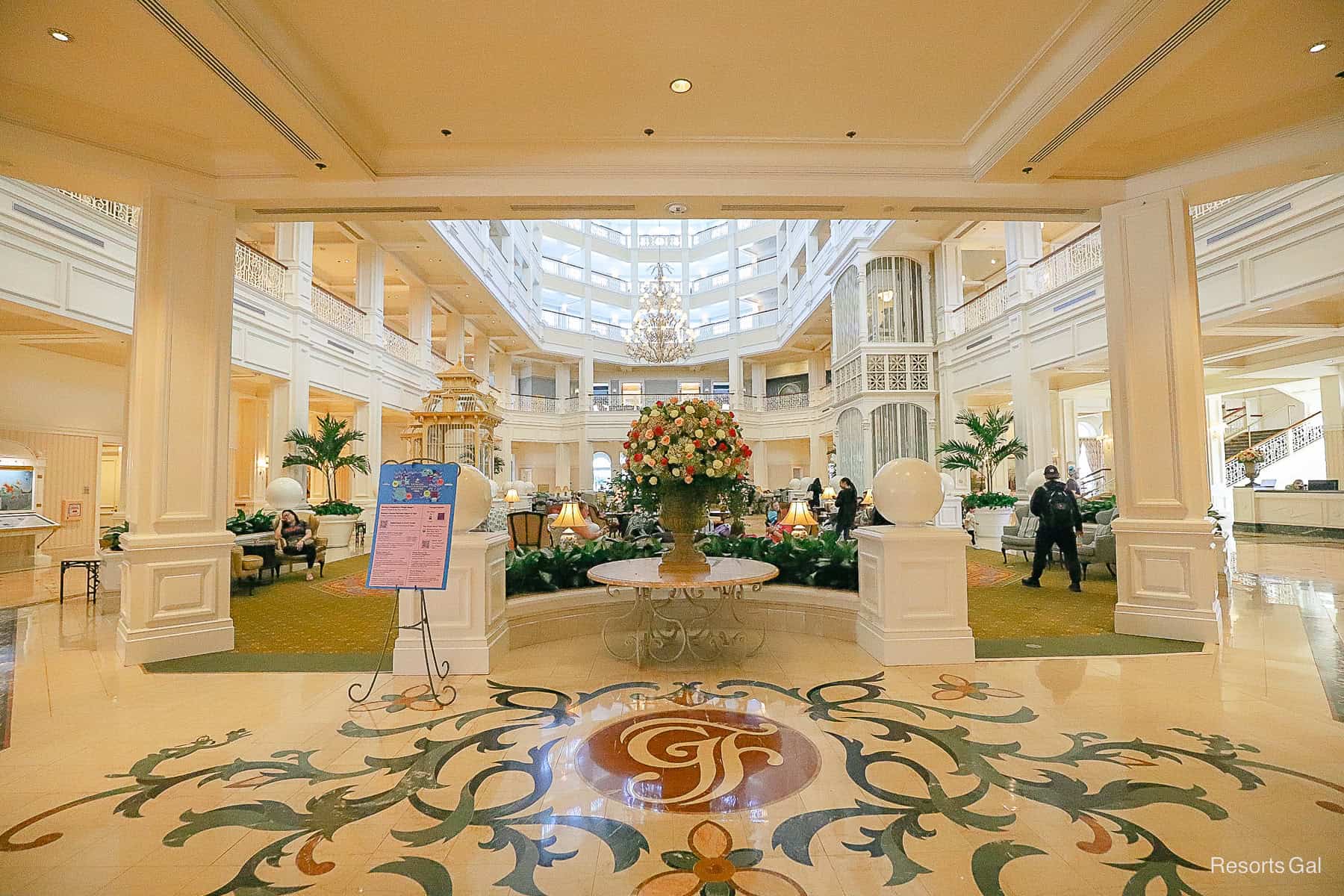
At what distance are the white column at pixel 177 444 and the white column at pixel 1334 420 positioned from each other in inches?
744

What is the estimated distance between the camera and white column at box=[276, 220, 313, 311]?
36.5 feet

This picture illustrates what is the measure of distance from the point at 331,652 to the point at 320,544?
4561 mm

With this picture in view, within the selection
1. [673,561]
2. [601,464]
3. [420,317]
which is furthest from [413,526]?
[601,464]

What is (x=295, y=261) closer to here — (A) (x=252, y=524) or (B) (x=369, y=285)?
(B) (x=369, y=285)

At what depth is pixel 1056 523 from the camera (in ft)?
23.1

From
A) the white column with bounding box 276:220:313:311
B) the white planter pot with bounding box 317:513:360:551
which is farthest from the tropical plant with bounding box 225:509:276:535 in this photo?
the white column with bounding box 276:220:313:311

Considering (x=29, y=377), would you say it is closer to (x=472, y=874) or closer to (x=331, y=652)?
(x=331, y=652)

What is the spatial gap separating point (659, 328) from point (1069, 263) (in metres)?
8.24

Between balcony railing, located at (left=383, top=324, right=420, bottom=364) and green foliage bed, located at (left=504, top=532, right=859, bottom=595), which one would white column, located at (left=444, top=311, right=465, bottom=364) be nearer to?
balcony railing, located at (left=383, top=324, right=420, bottom=364)

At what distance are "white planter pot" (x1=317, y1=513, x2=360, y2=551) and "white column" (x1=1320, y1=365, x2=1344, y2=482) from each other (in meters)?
19.8

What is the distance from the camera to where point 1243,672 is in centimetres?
398

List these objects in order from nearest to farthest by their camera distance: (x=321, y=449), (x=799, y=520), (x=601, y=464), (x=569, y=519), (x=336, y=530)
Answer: (x=569, y=519)
(x=799, y=520)
(x=321, y=449)
(x=336, y=530)
(x=601, y=464)

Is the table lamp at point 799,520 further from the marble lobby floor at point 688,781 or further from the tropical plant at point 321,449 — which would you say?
the tropical plant at point 321,449

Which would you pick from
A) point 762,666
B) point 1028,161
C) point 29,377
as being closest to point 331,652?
point 762,666
